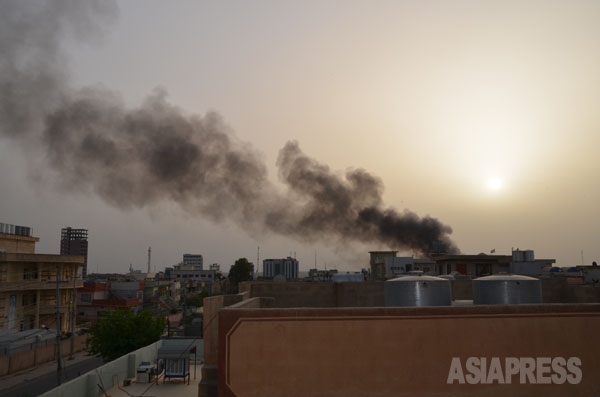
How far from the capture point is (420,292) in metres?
16.6

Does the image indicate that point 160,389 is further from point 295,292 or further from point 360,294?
point 360,294

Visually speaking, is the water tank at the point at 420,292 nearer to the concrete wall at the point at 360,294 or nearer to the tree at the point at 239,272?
the concrete wall at the point at 360,294

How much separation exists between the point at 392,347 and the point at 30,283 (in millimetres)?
48993

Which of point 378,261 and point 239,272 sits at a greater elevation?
point 378,261

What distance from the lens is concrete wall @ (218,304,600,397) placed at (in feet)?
47.1

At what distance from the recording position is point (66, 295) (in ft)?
191

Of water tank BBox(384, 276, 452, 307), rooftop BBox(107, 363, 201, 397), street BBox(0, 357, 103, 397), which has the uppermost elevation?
water tank BBox(384, 276, 452, 307)

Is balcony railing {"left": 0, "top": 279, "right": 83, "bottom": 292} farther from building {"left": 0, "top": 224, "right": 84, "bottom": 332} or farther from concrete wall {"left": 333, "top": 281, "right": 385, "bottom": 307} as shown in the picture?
concrete wall {"left": 333, "top": 281, "right": 385, "bottom": 307}

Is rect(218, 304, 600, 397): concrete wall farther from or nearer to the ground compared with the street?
farther from the ground

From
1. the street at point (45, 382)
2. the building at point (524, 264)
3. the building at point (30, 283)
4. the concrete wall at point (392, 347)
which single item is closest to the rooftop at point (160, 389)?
the street at point (45, 382)

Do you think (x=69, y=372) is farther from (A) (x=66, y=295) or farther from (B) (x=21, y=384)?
(A) (x=66, y=295)

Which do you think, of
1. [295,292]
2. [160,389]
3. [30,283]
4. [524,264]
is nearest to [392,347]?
[295,292]

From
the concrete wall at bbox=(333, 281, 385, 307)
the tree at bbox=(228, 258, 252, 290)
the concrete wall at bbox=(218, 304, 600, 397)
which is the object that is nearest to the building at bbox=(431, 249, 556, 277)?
the concrete wall at bbox=(333, 281, 385, 307)

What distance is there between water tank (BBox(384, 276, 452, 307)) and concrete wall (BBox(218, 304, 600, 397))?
1.81 meters
